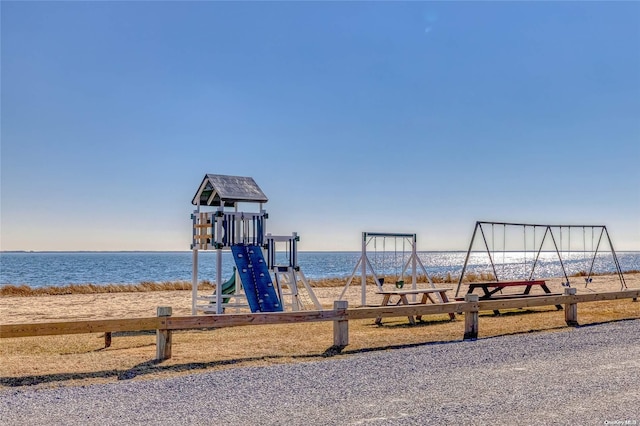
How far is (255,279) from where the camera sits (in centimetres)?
1526

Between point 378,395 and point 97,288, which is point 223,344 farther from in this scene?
point 97,288

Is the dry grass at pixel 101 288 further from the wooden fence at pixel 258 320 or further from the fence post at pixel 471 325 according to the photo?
the fence post at pixel 471 325

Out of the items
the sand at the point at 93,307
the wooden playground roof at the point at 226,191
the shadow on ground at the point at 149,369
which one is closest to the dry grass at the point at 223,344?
the shadow on ground at the point at 149,369

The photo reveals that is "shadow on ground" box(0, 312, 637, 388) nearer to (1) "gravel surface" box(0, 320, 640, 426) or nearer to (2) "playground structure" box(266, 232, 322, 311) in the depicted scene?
(1) "gravel surface" box(0, 320, 640, 426)

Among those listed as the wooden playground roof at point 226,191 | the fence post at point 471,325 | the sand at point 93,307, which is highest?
the wooden playground roof at point 226,191

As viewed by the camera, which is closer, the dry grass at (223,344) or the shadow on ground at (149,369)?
the shadow on ground at (149,369)

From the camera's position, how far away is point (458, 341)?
10445mm

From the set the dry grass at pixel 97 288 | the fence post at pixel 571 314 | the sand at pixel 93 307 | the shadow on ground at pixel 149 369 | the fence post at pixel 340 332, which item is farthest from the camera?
the dry grass at pixel 97 288

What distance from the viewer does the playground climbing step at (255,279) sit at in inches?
583

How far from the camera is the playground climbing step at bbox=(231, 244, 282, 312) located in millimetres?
14820

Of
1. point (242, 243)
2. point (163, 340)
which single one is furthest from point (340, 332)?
point (242, 243)

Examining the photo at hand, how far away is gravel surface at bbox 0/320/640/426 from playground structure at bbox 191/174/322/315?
6.65 meters

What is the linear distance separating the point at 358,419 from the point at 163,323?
13.8ft

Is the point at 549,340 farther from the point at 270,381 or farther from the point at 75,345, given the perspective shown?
the point at 75,345
